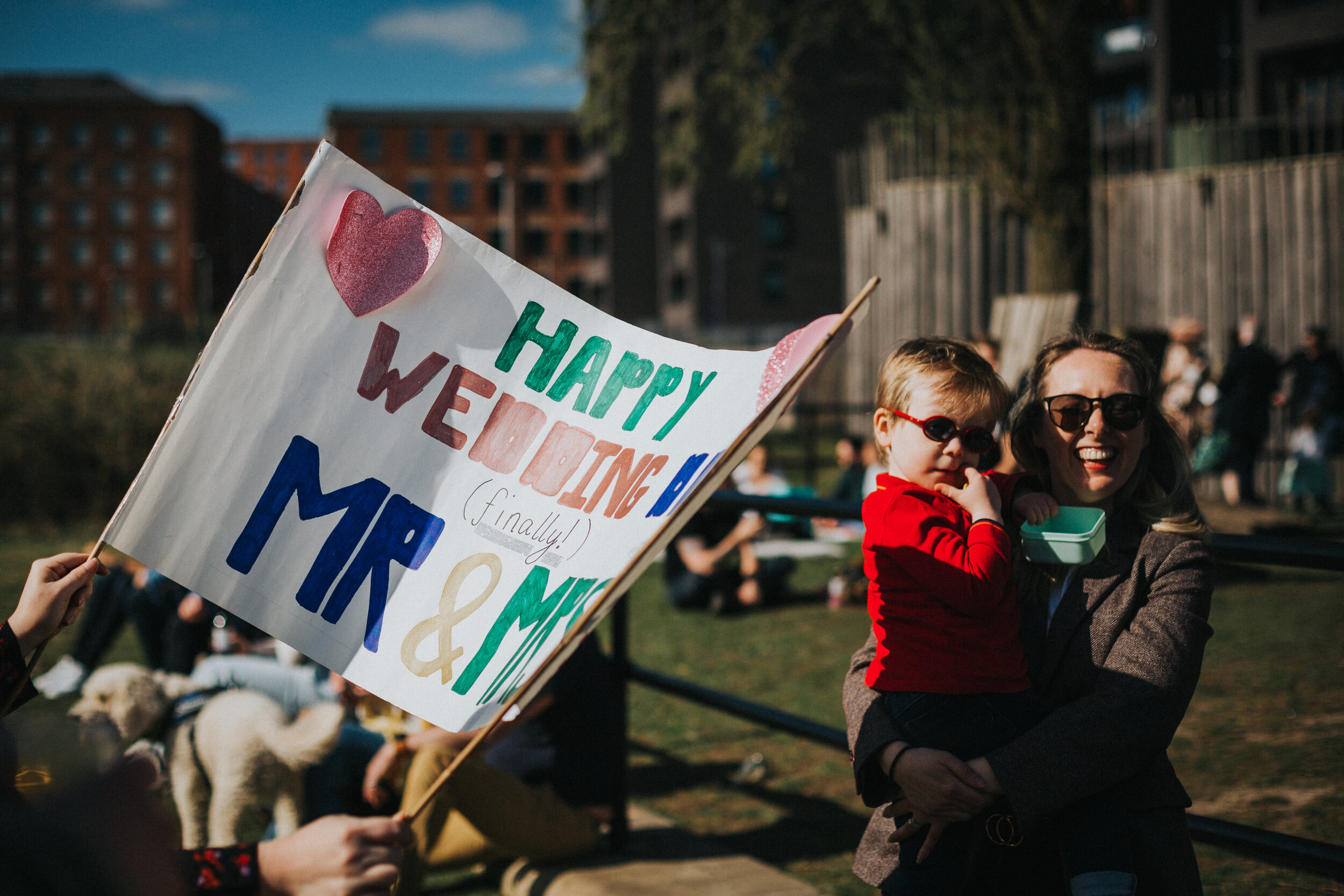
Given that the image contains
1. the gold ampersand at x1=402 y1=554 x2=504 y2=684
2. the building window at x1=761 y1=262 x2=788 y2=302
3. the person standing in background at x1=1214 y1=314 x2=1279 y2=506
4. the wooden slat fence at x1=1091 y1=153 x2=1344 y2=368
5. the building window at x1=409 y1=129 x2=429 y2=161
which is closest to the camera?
the gold ampersand at x1=402 y1=554 x2=504 y2=684

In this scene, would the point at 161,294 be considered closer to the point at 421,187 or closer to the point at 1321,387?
the point at 421,187

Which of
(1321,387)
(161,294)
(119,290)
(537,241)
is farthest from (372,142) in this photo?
(1321,387)

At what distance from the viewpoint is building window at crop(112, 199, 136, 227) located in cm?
8100

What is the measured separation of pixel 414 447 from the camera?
2.07 metres

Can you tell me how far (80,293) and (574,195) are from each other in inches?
1475

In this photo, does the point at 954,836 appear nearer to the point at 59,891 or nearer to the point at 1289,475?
the point at 59,891

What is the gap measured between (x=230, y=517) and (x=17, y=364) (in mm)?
15711

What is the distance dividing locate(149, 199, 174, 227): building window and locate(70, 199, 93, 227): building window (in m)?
4.27

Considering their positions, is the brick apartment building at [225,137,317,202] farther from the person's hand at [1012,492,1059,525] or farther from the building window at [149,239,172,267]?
the person's hand at [1012,492,1059,525]

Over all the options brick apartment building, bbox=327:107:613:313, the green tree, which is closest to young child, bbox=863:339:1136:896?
the green tree

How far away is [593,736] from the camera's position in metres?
3.82

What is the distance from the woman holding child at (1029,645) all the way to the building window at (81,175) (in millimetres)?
91546

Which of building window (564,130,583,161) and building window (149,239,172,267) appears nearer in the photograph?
building window (564,130,583,161)

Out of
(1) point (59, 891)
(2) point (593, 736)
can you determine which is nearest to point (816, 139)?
(2) point (593, 736)
